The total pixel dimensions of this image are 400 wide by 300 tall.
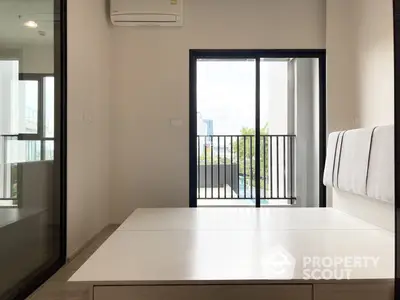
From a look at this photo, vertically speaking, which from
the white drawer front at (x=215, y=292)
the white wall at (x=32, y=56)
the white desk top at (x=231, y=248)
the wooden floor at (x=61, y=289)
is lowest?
the wooden floor at (x=61, y=289)

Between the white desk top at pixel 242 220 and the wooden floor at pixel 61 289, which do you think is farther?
the white desk top at pixel 242 220

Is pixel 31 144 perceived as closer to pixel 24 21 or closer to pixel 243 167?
A: pixel 24 21

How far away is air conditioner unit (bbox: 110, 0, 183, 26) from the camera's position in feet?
12.6

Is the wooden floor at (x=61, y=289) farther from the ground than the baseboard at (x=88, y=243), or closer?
closer

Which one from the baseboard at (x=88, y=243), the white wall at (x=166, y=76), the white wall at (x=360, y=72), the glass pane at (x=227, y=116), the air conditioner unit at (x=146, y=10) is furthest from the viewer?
the glass pane at (x=227, y=116)

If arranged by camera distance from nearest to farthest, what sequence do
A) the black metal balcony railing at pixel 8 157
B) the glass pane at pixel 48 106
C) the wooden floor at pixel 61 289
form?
the black metal balcony railing at pixel 8 157
the wooden floor at pixel 61 289
the glass pane at pixel 48 106

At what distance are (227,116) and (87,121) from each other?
1782mm

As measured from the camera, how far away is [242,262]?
1.44 metres

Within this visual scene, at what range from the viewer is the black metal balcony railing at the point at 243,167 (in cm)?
441

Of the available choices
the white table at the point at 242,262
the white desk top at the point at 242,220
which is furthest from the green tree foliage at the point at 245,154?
the white table at the point at 242,262

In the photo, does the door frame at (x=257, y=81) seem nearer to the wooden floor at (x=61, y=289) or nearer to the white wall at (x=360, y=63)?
the white wall at (x=360, y=63)

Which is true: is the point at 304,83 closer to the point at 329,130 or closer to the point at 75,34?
the point at 329,130

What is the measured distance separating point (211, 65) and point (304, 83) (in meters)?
1.25

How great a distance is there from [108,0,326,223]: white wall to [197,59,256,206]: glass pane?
0.87ft
